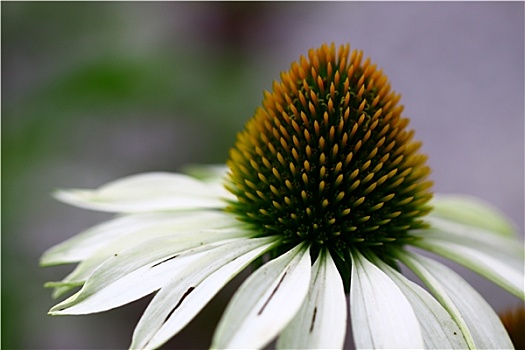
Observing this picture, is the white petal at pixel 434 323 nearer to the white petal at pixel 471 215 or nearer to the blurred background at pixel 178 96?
the white petal at pixel 471 215

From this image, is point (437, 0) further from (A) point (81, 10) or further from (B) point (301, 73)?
(B) point (301, 73)

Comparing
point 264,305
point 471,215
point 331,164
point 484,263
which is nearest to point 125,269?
point 264,305

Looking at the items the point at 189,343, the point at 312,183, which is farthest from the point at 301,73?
the point at 189,343

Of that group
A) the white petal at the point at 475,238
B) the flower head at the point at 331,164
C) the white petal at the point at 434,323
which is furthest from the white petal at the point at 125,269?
the white petal at the point at 475,238

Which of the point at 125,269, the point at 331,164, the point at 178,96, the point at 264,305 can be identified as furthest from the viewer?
the point at 178,96

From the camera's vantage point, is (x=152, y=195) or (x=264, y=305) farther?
(x=152, y=195)

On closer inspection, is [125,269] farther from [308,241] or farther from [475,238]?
[475,238]

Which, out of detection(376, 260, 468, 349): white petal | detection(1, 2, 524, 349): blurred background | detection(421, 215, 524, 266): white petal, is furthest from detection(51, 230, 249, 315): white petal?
detection(1, 2, 524, 349): blurred background
